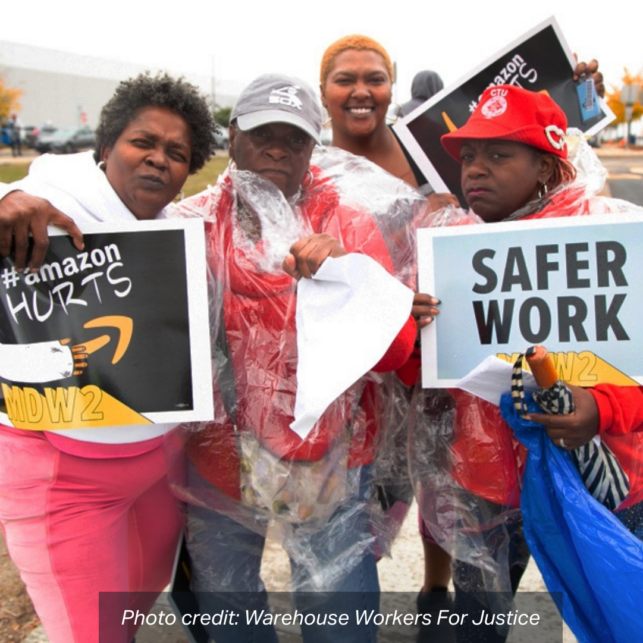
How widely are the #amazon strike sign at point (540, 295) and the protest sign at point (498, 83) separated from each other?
74cm

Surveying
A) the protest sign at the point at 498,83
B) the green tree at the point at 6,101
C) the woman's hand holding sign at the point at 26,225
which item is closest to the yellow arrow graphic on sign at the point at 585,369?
the protest sign at the point at 498,83

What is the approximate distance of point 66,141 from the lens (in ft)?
95.5

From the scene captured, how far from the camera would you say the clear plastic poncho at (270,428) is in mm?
1699

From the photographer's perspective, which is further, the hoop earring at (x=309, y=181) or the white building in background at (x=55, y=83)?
the white building in background at (x=55, y=83)

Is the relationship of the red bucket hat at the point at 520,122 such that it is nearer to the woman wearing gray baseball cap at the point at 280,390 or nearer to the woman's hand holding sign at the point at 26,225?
the woman wearing gray baseball cap at the point at 280,390

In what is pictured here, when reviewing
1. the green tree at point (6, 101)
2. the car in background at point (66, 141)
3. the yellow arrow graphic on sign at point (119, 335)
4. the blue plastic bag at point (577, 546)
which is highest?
the green tree at point (6, 101)

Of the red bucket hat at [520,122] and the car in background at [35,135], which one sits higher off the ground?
the car in background at [35,135]

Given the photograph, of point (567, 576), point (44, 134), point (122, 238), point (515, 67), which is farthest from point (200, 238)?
point (44, 134)

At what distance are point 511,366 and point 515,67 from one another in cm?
147

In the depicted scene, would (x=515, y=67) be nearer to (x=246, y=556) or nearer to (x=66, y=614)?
(x=246, y=556)

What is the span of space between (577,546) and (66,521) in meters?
1.29

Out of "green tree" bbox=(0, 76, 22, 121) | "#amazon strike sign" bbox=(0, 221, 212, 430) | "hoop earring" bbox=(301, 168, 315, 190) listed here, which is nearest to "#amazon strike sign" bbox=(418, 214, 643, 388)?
"hoop earring" bbox=(301, 168, 315, 190)

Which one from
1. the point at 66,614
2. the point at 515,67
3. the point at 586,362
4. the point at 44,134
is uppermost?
the point at 44,134

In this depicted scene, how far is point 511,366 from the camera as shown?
4.97 feet
